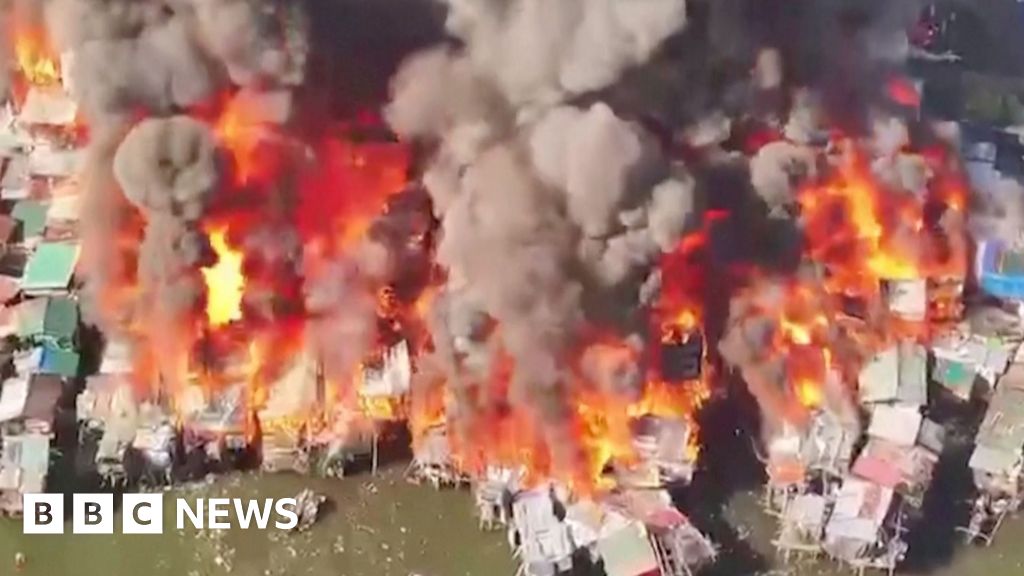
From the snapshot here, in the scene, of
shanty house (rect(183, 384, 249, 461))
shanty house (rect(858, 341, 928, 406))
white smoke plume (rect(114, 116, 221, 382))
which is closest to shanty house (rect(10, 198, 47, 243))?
white smoke plume (rect(114, 116, 221, 382))

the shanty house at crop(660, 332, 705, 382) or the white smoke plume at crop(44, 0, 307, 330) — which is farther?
the shanty house at crop(660, 332, 705, 382)

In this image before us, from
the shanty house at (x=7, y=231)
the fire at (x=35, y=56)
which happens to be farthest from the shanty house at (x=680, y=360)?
the fire at (x=35, y=56)

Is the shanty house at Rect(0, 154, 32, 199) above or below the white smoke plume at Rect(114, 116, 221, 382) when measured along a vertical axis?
above

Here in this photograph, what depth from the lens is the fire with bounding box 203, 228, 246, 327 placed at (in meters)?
13.1

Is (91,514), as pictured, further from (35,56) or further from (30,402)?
(35,56)

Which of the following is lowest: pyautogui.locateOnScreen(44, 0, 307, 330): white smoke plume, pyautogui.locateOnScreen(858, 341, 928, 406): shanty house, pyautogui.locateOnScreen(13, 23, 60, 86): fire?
pyautogui.locateOnScreen(858, 341, 928, 406): shanty house

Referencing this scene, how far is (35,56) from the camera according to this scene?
47.6ft

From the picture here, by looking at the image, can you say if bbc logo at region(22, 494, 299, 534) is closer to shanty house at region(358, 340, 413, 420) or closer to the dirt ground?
the dirt ground

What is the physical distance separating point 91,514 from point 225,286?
206 cm

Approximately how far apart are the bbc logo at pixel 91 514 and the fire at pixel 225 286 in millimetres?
1542

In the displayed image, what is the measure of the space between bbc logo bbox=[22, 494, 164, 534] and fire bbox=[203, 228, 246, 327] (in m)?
1.54

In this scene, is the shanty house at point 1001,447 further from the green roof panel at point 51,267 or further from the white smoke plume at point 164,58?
the green roof panel at point 51,267

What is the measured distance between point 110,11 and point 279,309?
264 centimetres

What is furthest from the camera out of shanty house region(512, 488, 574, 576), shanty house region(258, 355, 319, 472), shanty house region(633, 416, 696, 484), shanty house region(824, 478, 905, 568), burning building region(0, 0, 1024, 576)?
shanty house region(258, 355, 319, 472)
